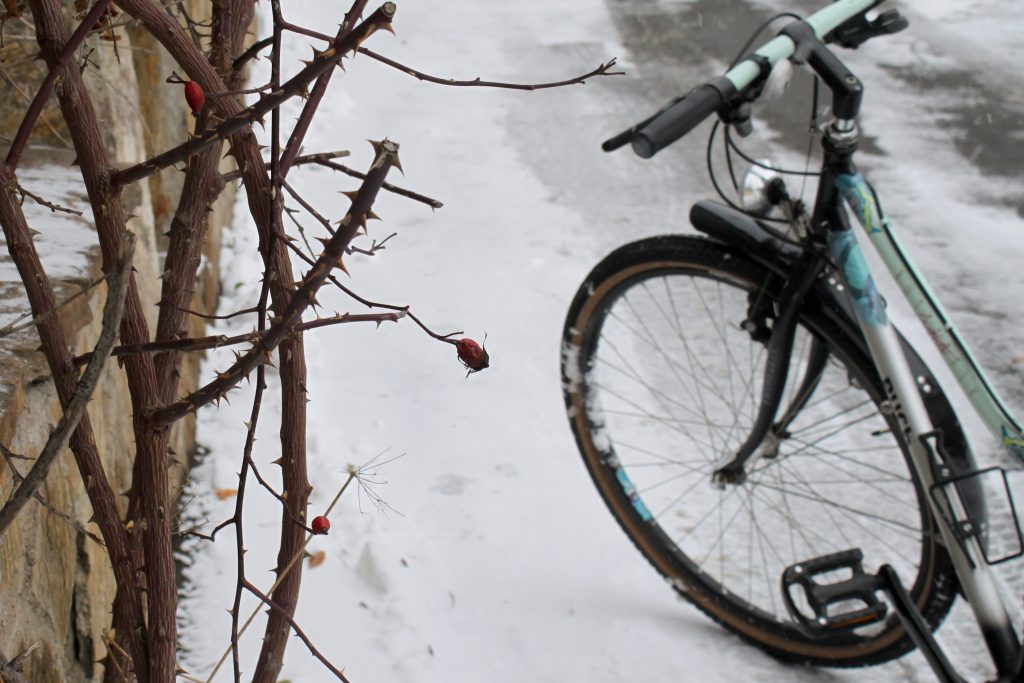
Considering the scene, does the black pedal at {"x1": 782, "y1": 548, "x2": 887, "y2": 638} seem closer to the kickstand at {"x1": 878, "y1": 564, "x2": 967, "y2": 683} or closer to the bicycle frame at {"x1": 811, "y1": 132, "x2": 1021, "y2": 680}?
the kickstand at {"x1": 878, "y1": 564, "x2": 967, "y2": 683}

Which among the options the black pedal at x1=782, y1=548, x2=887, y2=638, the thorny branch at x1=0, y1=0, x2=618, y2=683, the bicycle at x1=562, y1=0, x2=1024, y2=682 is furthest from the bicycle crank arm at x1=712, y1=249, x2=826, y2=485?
the thorny branch at x1=0, y1=0, x2=618, y2=683

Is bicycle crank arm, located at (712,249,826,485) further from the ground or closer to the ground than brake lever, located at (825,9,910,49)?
closer to the ground

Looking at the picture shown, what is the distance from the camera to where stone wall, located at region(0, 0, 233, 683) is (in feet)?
4.57

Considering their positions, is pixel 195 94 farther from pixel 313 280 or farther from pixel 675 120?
pixel 675 120

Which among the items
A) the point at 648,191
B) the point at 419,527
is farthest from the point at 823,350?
the point at 648,191

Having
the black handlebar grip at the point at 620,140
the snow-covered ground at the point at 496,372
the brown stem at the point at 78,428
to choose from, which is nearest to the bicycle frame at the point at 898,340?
the black handlebar grip at the point at 620,140

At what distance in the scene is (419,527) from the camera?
252 cm

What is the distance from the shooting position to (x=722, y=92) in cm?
167

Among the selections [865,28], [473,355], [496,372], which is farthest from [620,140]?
[496,372]

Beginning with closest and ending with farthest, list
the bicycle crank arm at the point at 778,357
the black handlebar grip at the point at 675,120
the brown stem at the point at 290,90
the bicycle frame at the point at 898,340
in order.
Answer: the brown stem at the point at 290,90
the black handlebar grip at the point at 675,120
the bicycle frame at the point at 898,340
the bicycle crank arm at the point at 778,357

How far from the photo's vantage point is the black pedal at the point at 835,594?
6.52 ft

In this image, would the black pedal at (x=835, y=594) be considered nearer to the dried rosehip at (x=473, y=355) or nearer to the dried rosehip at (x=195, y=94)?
the dried rosehip at (x=473, y=355)

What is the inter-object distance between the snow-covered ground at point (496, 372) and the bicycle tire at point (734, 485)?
0.13 metres

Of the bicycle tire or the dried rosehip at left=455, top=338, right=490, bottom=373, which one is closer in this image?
the dried rosehip at left=455, top=338, right=490, bottom=373
